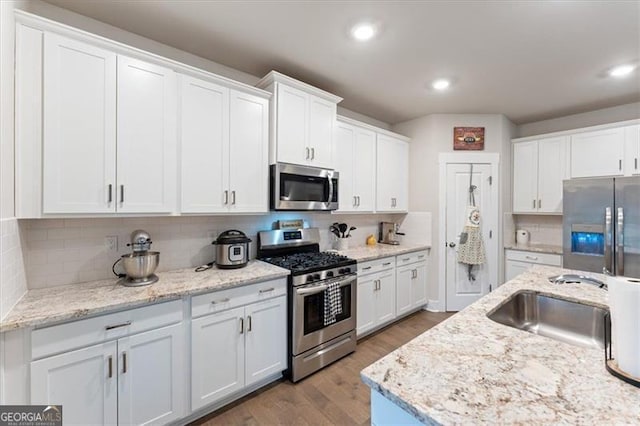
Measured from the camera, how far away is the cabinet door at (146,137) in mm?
1772

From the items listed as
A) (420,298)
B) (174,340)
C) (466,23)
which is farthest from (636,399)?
(420,298)

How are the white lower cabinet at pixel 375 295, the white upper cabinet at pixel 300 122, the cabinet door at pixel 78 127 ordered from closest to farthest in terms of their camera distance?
the cabinet door at pixel 78 127 → the white upper cabinet at pixel 300 122 → the white lower cabinet at pixel 375 295

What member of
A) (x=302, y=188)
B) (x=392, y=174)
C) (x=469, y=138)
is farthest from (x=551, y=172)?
(x=302, y=188)

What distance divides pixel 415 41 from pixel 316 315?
2415mm

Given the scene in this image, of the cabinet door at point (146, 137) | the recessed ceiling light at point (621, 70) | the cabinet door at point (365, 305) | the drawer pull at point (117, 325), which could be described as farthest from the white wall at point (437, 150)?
the drawer pull at point (117, 325)

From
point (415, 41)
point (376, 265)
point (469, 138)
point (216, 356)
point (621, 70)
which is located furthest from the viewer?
point (469, 138)

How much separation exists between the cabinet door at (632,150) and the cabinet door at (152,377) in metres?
4.86

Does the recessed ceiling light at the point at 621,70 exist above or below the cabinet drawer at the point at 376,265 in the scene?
above

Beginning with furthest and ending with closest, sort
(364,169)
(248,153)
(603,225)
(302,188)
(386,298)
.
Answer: (364,169)
(386,298)
(603,225)
(302,188)
(248,153)

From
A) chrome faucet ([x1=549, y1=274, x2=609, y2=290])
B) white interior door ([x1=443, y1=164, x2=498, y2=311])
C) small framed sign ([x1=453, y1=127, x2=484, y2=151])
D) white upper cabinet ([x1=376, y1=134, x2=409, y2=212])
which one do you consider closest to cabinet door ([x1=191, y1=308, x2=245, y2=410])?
chrome faucet ([x1=549, y1=274, x2=609, y2=290])

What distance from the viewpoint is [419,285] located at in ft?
12.3

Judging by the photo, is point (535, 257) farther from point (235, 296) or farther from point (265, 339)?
point (235, 296)

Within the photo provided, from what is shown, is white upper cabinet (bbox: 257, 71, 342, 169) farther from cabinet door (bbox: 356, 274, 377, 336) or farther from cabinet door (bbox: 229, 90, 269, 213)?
cabinet door (bbox: 356, 274, 377, 336)

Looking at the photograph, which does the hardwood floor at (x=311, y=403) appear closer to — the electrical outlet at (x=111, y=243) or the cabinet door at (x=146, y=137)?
A: the electrical outlet at (x=111, y=243)
